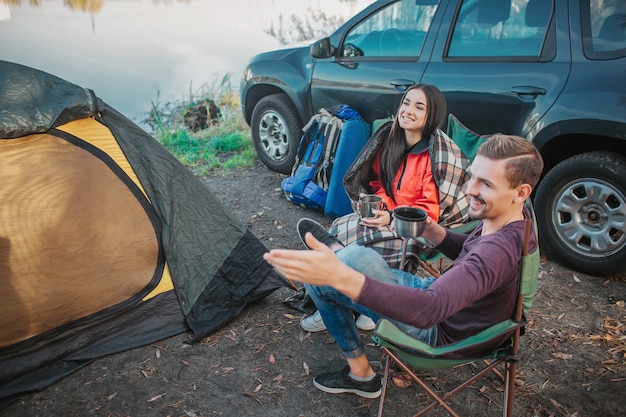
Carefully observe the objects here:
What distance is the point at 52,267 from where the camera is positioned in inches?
98.8

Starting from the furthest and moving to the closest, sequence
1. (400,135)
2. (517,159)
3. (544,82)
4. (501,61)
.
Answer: (501,61)
(544,82)
(400,135)
(517,159)

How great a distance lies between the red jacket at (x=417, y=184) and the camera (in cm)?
282

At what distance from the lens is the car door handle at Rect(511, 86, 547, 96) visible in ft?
10.7

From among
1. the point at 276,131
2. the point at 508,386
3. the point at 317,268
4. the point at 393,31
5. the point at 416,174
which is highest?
the point at 393,31

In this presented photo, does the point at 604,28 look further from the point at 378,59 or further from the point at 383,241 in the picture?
the point at 383,241

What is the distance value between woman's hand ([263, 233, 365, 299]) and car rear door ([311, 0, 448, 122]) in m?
2.97

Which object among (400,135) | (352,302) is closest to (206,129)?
(400,135)

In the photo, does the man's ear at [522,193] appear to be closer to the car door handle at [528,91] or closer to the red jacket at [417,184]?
the red jacket at [417,184]

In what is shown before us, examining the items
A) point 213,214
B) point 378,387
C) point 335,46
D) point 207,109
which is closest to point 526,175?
point 378,387

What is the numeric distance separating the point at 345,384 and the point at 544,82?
240 centimetres

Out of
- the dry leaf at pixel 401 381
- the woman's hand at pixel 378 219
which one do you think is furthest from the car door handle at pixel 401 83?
the dry leaf at pixel 401 381

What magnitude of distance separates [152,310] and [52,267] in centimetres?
60

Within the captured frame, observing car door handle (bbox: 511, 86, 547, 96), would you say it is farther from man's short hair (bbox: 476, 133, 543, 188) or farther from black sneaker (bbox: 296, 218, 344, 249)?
black sneaker (bbox: 296, 218, 344, 249)

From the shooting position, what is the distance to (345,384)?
7.61 ft
